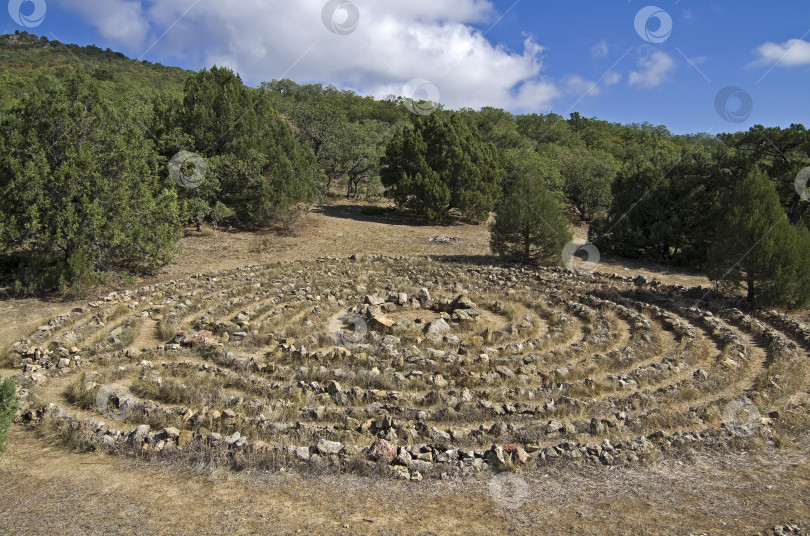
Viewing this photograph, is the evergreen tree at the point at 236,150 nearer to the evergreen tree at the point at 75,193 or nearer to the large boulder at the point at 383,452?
the evergreen tree at the point at 75,193

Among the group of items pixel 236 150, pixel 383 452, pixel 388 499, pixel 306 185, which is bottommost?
pixel 388 499

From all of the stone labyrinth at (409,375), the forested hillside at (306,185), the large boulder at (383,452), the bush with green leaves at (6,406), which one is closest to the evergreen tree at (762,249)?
the forested hillside at (306,185)

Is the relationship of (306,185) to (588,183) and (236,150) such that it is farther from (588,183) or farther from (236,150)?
(588,183)

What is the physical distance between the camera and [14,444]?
849 cm

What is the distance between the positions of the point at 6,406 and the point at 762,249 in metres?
18.7

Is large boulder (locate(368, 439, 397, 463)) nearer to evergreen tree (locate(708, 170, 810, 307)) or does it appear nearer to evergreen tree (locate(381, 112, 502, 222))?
evergreen tree (locate(708, 170, 810, 307))

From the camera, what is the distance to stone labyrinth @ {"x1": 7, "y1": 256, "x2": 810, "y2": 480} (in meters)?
8.45

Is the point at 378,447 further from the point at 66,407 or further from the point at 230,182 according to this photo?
the point at 230,182

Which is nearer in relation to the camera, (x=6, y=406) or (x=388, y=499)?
(x=388, y=499)

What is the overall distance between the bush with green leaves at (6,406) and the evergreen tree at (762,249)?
723 inches

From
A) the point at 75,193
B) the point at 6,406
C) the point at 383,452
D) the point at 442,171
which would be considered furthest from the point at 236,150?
the point at 383,452

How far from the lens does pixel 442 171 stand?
33.0 metres

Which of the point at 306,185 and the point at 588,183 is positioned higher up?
the point at 588,183

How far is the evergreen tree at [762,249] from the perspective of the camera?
1556 cm
